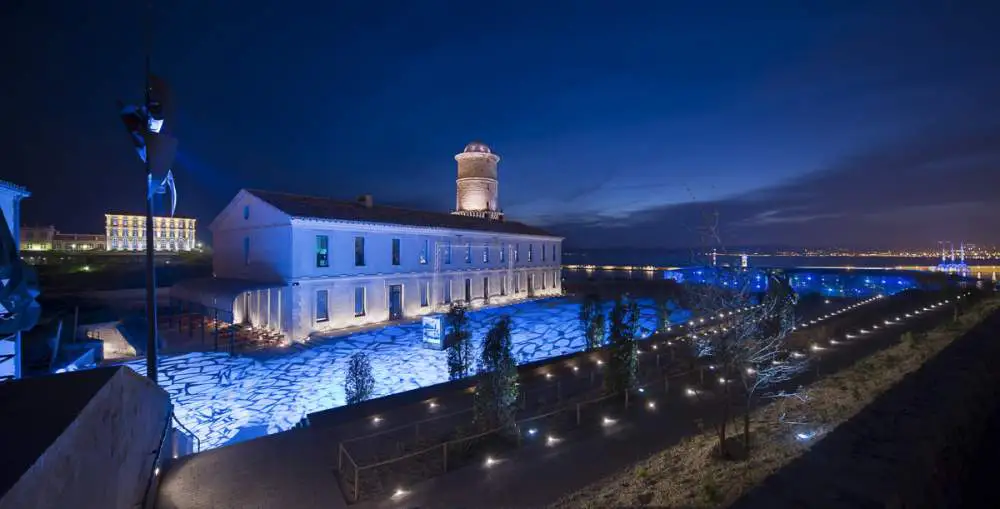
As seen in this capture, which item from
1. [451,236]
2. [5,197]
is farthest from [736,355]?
[451,236]

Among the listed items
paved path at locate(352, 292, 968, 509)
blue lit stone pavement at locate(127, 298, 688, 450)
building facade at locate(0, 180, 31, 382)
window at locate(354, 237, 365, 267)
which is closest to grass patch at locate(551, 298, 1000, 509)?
paved path at locate(352, 292, 968, 509)

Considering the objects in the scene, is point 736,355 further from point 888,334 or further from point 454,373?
point 888,334

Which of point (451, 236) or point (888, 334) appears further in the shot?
point (451, 236)

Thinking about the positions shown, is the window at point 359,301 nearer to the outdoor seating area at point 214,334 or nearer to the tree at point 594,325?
the outdoor seating area at point 214,334

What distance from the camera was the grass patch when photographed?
604 cm

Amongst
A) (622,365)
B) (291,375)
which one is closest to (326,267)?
(291,375)

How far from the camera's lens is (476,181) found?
4088cm

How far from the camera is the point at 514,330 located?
23547 mm

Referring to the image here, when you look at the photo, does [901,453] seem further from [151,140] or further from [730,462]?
[151,140]

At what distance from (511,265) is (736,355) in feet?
90.6

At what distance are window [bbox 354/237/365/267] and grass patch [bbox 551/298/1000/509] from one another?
19.3m

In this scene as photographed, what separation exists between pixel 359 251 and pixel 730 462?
815 inches

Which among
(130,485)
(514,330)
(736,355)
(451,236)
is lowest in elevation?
(514,330)

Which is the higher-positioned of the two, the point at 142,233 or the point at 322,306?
the point at 142,233
